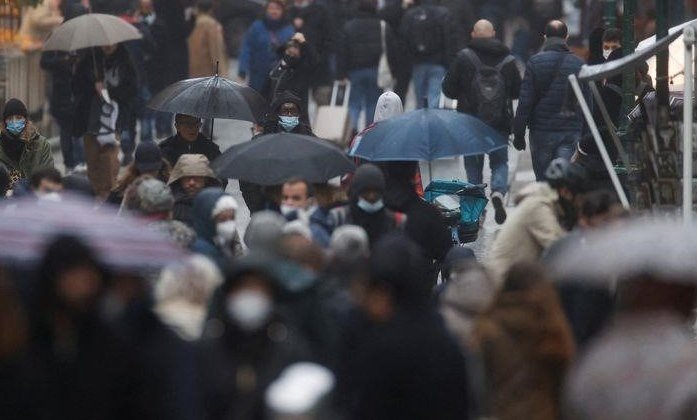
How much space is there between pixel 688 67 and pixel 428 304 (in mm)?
4873

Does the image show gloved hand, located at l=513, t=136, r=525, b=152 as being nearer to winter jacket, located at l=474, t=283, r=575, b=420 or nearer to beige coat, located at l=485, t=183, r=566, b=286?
beige coat, located at l=485, t=183, r=566, b=286

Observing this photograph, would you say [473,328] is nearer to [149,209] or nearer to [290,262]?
[290,262]

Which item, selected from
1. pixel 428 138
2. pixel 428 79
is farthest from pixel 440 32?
pixel 428 138

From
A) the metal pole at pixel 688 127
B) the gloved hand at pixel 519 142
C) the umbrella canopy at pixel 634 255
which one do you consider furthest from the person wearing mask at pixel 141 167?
the gloved hand at pixel 519 142

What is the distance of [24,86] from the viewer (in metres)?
22.9

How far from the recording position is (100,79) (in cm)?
1903

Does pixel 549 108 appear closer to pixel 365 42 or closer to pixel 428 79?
pixel 428 79

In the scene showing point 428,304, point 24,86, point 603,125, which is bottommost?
point 24,86

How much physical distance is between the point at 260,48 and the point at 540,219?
1335cm

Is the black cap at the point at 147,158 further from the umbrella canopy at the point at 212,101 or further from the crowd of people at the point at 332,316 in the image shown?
the umbrella canopy at the point at 212,101

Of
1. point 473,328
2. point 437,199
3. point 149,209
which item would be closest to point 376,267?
point 473,328

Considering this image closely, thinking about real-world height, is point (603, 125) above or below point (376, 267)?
below

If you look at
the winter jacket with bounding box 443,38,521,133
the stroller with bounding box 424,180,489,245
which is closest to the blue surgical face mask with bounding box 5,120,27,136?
the stroller with bounding box 424,180,489,245

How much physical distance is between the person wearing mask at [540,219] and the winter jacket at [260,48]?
1289 centimetres
